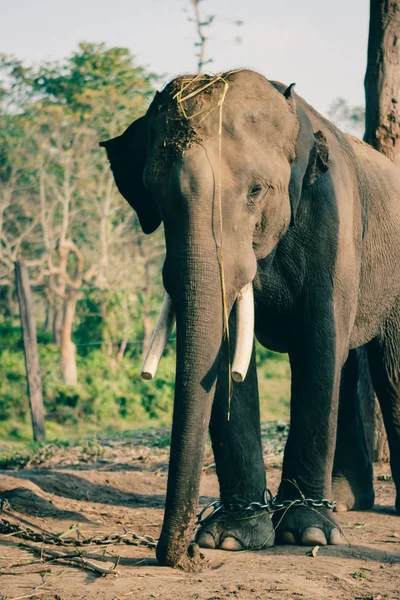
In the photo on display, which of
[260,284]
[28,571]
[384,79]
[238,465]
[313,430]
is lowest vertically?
[28,571]

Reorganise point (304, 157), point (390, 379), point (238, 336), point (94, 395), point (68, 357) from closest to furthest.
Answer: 1. point (238, 336)
2. point (304, 157)
3. point (390, 379)
4. point (94, 395)
5. point (68, 357)

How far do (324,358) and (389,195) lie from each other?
1.62 m

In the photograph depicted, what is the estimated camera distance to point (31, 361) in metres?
10.4

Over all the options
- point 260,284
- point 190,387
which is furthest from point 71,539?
point 260,284

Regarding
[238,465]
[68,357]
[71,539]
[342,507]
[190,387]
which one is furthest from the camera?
[68,357]

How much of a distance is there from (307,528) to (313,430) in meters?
0.49

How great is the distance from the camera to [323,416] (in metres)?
4.90

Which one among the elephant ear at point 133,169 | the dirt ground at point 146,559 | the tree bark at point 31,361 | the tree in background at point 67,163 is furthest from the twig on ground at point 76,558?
the tree in background at point 67,163

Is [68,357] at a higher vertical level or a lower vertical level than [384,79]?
lower

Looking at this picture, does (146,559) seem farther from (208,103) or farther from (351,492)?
(351,492)

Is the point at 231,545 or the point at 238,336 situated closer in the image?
the point at 238,336

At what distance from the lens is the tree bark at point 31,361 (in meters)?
10.2

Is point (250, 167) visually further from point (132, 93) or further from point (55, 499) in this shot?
point (132, 93)

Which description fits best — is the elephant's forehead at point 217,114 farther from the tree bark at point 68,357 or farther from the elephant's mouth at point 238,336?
the tree bark at point 68,357
